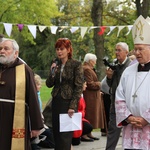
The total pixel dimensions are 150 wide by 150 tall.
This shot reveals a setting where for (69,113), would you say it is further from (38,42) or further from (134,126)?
A: (38,42)

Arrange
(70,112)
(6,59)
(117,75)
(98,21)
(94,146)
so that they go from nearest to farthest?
1. (6,59)
2. (70,112)
3. (117,75)
4. (94,146)
5. (98,21)

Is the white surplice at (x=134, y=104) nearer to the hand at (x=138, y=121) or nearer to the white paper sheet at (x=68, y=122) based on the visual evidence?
the hand at (x=138, y=121)

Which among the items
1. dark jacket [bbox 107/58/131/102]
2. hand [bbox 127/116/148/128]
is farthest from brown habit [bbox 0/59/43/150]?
dark jacket [bbox 107/58/131/102]

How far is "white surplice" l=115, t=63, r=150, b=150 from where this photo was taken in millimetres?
4621

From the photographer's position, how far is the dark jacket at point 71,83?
615 cm

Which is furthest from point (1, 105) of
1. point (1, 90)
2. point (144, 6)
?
point (144, 6)

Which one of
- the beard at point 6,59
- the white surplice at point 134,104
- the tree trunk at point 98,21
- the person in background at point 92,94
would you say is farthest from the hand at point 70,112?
the tree trunk at point 98,21

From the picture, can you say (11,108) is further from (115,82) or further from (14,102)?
(115,82)

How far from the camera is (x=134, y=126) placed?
4738mm

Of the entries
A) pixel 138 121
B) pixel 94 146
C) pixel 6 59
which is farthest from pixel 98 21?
pixel 138 121

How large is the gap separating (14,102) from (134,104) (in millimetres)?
1361

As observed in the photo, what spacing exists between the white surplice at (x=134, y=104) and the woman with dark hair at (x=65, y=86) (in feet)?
4.48

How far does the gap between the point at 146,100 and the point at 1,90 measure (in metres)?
1.63

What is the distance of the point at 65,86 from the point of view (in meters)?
6.19
